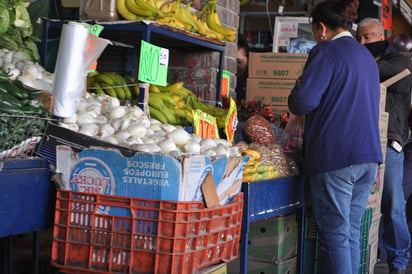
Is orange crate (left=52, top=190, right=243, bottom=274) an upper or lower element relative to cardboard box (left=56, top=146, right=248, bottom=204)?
lower

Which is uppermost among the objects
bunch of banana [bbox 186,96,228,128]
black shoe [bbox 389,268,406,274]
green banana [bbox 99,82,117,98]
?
green banana [bbox 99,82,117,98]

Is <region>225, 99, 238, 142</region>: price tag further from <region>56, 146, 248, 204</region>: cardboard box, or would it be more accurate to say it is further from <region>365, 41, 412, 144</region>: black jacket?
<region>365, 41, 412, 144</region>: black jacket

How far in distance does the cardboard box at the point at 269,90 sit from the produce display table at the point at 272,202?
5.58 ft

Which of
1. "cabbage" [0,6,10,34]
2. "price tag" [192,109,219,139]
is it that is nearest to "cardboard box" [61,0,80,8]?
"cabbage" [0,6,10,34]

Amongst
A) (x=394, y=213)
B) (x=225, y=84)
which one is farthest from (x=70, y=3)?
(x=394, y=213)

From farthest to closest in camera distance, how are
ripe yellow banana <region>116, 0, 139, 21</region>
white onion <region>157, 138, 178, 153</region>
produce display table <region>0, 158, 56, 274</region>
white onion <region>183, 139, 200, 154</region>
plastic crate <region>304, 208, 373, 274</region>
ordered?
plastic crate <region>304, 208, 373, 274</region>, ripe yellow banana <region>116, 0, 139, 21</region>, white onion <region>183, 139, 200, 154</region>, white onion <region>157, 138, 178, 153</region>, produce display table <region>0, 158, 56, 274</region>

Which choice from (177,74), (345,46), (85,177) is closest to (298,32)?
(177,74)

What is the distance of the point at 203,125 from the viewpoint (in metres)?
3.65

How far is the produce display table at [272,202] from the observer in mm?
3301

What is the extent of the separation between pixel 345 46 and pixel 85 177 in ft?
6.50

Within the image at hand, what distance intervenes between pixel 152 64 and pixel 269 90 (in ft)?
7.68

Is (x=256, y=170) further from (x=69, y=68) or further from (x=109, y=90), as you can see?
(x=69, y=68)

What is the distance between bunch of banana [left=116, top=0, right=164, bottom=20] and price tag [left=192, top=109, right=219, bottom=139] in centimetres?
82

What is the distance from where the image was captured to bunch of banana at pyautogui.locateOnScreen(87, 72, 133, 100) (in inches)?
159
